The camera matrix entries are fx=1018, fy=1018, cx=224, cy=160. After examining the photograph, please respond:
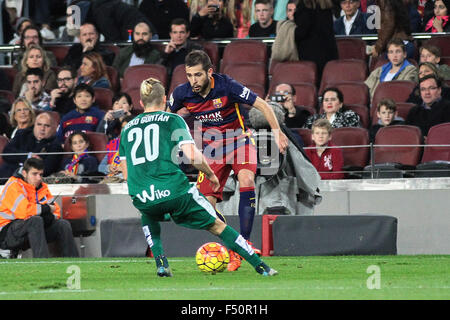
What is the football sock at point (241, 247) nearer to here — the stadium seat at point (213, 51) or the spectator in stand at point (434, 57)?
the spectator in stand at point (434, 57)

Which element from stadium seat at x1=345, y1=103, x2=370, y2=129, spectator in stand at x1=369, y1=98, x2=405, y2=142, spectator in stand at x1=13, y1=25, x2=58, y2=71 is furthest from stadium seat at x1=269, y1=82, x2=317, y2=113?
spectator in stand at x1=13, y1=25, x2=58, y2=71

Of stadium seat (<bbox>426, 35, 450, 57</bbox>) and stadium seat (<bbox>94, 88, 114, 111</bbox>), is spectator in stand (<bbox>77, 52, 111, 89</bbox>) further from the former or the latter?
stadium seat (<bbox>426, 35, 450, 57</bbox>)

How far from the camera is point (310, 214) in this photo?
1256 centimetres

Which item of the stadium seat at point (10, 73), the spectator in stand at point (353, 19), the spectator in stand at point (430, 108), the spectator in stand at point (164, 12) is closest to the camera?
the spectator in stand at point (430, 108)

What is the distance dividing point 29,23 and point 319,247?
7803mm

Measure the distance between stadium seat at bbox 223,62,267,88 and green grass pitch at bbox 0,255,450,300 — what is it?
4.86 m

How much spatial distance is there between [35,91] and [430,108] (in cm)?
623

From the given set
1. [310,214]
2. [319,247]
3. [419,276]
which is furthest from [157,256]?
[310,214]

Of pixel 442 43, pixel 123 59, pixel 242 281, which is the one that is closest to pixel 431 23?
pixel 442 43

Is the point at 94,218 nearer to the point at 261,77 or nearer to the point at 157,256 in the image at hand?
the point at 261,77

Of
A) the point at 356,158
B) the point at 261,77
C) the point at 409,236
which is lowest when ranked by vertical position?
the point at 409,236

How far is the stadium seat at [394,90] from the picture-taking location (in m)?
14.4

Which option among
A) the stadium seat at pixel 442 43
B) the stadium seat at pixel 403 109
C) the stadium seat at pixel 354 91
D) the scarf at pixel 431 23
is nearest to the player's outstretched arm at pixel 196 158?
the stadium seat at pixel 403 109

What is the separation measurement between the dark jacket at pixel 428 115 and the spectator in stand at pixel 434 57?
99 cm
